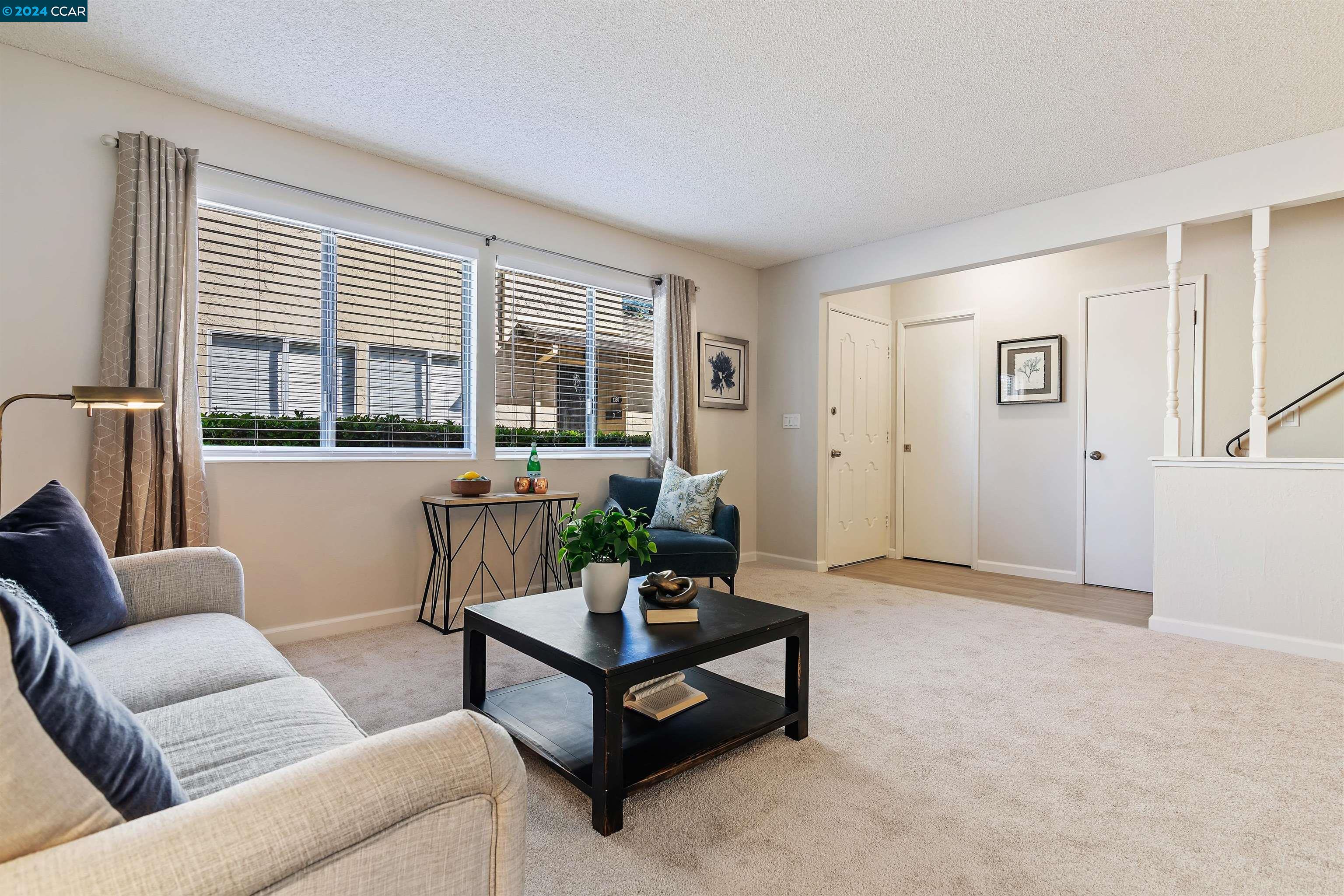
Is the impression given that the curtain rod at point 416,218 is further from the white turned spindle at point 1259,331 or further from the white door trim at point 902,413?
the white turned spindle at point 1259,331

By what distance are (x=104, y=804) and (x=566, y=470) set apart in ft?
12.1

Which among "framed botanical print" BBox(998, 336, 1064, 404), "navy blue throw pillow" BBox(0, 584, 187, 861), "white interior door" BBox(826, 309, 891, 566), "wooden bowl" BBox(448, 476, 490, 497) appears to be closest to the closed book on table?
"navy blue throw pillow" BBox(0, 584, 187, 861)

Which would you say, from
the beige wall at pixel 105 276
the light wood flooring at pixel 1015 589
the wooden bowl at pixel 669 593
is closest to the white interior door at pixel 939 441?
the light wood flooring at pixel 1015 589

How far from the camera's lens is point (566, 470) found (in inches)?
173

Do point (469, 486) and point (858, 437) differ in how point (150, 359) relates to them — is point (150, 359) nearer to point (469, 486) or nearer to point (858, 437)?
point (469, 486)

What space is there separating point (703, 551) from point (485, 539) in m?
1.28

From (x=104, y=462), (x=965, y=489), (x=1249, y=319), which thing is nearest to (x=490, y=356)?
(x=104, y=462)

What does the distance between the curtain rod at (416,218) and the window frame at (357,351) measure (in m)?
0.13

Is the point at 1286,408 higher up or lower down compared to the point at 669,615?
higher up

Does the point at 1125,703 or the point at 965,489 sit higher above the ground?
the point at 965,489

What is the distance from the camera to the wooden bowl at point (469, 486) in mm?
3617

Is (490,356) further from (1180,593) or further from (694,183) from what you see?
(1180,593)

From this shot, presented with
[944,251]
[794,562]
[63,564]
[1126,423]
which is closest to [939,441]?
[1126,423]

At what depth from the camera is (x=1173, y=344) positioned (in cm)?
357
